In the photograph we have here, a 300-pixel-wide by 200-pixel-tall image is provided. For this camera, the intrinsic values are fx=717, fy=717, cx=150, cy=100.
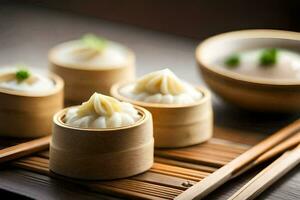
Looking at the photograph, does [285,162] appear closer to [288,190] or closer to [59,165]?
[288,190]

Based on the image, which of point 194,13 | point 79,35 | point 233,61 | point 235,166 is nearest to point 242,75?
point 233,61

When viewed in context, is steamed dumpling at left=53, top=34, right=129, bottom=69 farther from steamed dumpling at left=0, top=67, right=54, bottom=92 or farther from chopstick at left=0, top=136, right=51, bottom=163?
chopstick at left=0, top=136, right=51, bottom=163

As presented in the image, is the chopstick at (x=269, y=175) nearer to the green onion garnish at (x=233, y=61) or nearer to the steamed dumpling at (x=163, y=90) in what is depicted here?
the steamed dumpling at (x=163, y=90)

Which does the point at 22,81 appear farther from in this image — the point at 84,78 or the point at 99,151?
the point at 99,151

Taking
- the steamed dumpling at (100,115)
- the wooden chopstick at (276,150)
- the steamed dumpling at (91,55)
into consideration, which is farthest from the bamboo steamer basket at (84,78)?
the wooden chopstick at (276,150)

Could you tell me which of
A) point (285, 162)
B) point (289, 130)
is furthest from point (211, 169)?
point (289, 130)
